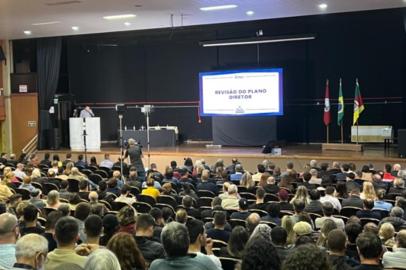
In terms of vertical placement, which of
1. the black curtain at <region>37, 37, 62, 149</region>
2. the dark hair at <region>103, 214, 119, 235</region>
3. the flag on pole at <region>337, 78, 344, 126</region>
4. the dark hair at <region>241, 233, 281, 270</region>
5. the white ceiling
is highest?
the white ceiling

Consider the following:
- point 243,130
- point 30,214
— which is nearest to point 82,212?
point 30,214

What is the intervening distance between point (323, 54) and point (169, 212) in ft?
47.0

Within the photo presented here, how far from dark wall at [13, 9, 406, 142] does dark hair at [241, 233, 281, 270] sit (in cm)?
1562

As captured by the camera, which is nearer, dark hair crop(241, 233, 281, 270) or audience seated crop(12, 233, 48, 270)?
dark hair crop(241, 233, 281, 270)

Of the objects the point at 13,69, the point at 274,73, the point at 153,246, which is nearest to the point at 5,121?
the point at 13,69

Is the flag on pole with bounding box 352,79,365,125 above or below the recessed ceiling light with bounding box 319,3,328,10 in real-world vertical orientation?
below

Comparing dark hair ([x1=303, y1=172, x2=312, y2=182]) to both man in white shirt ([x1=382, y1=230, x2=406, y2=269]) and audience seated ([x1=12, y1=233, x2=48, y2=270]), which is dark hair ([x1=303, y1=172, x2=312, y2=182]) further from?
audience seated ([x1=12, y1=233, x2=48, y2=270])

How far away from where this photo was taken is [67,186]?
420 inches

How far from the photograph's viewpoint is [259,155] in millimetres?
16984

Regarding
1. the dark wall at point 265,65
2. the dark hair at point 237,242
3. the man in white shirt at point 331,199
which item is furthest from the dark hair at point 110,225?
the dark wall at point 265,65

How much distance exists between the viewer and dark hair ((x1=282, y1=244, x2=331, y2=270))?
264 cm

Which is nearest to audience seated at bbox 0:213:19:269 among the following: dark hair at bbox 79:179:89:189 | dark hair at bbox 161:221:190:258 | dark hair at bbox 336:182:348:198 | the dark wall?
dark hair at bbox 161:221:190:258

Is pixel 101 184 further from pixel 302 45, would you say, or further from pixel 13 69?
pixel 13 69

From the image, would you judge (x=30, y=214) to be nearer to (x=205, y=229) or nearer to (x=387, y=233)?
(x=205, y=229)
